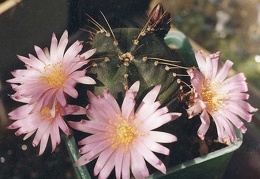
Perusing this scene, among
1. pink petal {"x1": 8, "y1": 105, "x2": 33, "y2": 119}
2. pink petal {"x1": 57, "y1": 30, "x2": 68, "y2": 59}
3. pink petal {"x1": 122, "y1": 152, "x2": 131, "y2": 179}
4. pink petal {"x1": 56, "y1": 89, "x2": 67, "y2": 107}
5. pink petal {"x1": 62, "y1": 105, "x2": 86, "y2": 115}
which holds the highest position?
pink petal {"x1": 57, "y1": 30, "x2": 68, "y2": 59}

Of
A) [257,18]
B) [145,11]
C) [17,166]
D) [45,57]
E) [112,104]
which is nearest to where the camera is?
[112,104]

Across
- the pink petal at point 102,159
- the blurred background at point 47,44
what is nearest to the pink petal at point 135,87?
the pink petal at point 102,159

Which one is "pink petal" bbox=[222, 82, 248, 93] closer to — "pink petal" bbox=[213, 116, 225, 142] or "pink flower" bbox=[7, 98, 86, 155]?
"pink petal" bbox=[213, 116, 225, 142]

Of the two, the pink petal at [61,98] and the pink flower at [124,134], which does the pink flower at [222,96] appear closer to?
the pink flower at [124,134]

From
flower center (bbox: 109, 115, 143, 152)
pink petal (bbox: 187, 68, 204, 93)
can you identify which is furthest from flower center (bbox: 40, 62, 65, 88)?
pink petal (bbox: 187, 68, 204, 93)

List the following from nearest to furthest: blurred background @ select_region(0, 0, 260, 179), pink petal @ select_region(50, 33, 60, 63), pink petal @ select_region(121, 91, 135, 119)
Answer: pink petal @ select_region(121, 91, 135, 119), pink petal @ select_region(50, 33, 60, 63), blurred background @ select_region(0, 0, 260, 179)

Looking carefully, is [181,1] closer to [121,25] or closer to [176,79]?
[121,25]

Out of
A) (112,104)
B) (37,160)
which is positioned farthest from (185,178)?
(37,160)
